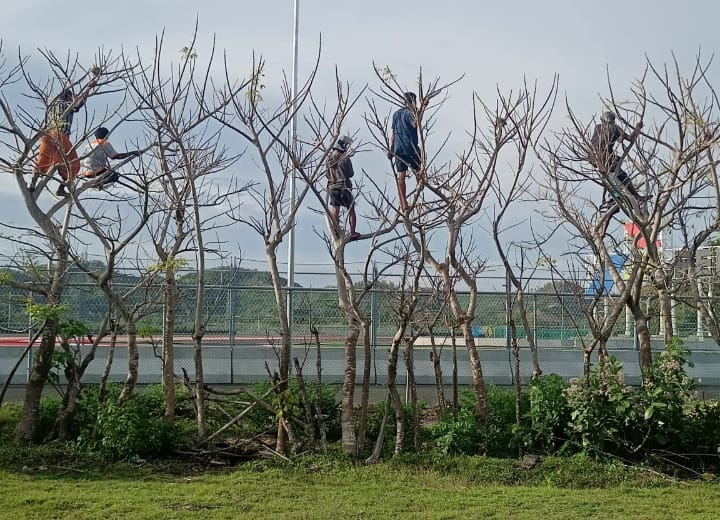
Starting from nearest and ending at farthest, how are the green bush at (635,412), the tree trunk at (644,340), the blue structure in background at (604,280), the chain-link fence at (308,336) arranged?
the green bush at (635,412)
the tree trunk at (644,340)
the blue structure in background at (604,280)
the chain-link fence at (308,336)

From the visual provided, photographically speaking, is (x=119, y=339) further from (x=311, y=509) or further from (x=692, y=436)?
(x=692, y=436)

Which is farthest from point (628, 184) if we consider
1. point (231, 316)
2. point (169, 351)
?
point (231, 316)

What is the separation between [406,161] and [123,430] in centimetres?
428

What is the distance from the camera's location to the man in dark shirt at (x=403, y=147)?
348 inches

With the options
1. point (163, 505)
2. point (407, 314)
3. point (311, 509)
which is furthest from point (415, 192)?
point (163, 505)

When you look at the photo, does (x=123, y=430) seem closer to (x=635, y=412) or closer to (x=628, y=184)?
(x=635, y=412)

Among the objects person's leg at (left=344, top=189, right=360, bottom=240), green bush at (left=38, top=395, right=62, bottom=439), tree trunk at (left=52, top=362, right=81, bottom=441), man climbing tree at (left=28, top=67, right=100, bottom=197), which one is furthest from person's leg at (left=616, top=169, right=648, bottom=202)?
green bush at (left=38, top=395, right=62, bottom=439)

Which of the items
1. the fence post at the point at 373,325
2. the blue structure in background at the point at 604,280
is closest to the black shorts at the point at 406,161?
the blue structure in background at the point at 604,280

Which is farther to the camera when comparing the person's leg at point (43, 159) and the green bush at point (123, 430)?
the person's leg at point (43, 159)

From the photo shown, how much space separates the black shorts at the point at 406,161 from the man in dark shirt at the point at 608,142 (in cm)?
204

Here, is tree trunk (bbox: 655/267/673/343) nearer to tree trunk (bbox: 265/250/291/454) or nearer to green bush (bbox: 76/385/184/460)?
tree trunk (bbox: 265/250/291/454)

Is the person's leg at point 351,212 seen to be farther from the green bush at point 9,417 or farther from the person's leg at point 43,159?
the green bush at point 9,417

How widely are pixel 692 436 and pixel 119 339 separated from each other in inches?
341

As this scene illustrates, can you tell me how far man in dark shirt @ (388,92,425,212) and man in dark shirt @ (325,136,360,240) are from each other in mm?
536
